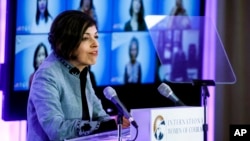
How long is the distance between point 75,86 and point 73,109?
15cm

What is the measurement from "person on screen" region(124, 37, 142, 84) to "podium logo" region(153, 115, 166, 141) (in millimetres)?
1383

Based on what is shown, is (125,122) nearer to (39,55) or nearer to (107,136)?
(107,136)

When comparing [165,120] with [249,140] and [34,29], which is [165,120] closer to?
[249,140]

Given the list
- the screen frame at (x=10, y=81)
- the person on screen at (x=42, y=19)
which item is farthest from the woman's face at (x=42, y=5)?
the screen frame at (x=10, y=81)

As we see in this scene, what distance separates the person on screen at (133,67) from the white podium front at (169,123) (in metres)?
1.26

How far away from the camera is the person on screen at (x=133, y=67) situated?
3871 millimetres

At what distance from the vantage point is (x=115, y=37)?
381cm

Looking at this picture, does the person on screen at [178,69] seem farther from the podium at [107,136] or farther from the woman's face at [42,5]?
the woman's face at [42,5]

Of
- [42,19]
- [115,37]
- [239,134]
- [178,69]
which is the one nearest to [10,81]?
[42,19]

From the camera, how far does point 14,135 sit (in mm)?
3568

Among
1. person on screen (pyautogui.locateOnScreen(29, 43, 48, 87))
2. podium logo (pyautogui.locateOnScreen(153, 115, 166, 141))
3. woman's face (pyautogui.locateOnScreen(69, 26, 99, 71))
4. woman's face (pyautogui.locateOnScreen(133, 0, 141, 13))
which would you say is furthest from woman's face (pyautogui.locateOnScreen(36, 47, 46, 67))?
podium logo (pyautogui.locateOnScreen(153, 115, 166, 141))

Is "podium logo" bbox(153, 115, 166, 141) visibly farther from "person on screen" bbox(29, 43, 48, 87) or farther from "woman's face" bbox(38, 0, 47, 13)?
"woman's face" bbox(38, 0, 47, 13)

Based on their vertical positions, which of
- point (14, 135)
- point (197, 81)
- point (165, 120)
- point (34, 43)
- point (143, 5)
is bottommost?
point (14, 135)

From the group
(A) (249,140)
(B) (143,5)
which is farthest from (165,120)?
(B) (143,5)
